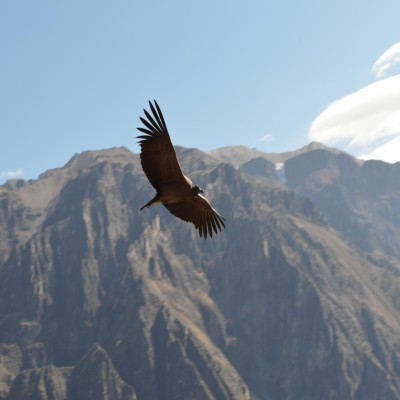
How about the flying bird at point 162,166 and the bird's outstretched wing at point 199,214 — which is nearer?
the flying bird at point 162,166

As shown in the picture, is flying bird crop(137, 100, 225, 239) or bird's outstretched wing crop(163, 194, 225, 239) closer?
flying bird crop(137, 100, 225, 239)

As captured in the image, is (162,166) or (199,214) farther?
(199,214)

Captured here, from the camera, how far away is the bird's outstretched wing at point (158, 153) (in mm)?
19609

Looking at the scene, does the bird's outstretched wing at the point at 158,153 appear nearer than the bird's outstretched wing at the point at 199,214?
Yes

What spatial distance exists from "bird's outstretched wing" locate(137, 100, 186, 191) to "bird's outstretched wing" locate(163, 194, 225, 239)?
2161mm

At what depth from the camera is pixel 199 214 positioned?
22719 millimetres

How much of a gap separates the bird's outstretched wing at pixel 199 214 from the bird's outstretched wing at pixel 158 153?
2.16 meters

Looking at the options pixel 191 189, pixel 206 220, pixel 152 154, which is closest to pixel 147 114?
pixel 152 154

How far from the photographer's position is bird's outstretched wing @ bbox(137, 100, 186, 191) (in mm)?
19609

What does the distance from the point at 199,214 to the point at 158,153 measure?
3.46 meters

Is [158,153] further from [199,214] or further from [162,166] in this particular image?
[199,214]

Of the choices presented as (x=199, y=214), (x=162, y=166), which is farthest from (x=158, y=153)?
(x=199, y=214)

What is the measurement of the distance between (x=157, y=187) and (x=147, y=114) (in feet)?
7.21

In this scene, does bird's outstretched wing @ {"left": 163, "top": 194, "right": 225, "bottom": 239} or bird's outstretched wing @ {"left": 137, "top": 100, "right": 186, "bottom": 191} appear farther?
bird's outstretched wing @ {"left": 163, "top": 194, "right": 225, "bottom": 239}
